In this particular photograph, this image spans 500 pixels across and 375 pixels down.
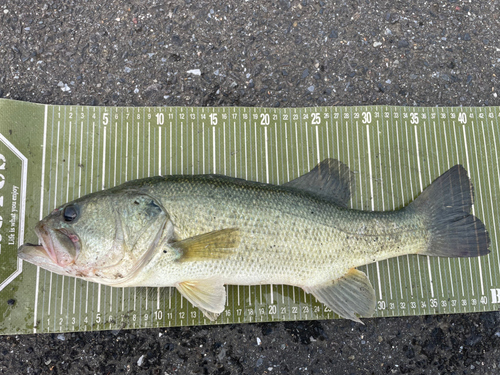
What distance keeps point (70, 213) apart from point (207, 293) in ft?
4.05

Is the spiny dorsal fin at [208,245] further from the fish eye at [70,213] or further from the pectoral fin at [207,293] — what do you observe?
the fish eye at [70,213]

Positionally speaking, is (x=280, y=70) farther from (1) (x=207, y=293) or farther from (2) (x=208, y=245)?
(1) (x=207, y=293)

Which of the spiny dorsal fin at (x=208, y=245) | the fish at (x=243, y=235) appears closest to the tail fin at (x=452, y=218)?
the fish at (x=243, y=235)

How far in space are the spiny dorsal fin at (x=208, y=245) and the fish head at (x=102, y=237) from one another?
0.16m

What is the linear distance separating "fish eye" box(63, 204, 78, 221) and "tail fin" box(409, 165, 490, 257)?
2.94 metres

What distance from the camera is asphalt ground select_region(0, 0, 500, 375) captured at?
3035 millimetres

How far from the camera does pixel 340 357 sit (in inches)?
120

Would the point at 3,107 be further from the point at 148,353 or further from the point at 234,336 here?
the point at 234,336

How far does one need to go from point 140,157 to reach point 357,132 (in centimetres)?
228

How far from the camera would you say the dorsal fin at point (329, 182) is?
2.96 meters

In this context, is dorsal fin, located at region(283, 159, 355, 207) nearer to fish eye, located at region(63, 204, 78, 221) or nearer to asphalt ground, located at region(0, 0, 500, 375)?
asphalt ground, located at region(0, 0, 500, 375)

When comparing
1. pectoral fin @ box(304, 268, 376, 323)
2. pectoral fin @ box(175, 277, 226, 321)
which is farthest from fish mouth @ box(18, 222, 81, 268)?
pectoral fin @ box(304, 268, 376, 323)

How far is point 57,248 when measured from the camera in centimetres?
232

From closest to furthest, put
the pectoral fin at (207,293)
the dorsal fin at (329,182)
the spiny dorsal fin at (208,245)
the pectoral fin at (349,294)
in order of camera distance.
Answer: the spiny dorsal fin at (208,245) → the pectoral fin at (207,293) → the pectoral fin at (349,294) → the dorsal fin at (329,182)
